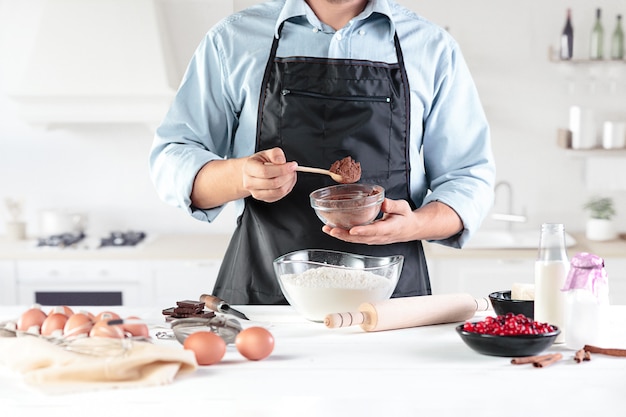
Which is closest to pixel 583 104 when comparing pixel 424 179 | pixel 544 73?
pixel 544 73

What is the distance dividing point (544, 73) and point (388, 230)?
269cm

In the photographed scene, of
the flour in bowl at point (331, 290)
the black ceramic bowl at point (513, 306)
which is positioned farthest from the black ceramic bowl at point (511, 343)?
the flour in bowl at point (331, 290)

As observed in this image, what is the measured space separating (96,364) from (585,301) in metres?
0.85

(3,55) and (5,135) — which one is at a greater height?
(3,55)

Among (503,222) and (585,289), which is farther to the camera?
(503,222)

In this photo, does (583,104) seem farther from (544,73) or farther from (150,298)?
(150,298)

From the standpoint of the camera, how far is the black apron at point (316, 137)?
2150 mm

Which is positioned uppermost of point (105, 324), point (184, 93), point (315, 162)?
point (184, 93)

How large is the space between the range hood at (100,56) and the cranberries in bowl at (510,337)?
2.67 meters

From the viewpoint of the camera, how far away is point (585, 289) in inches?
60.6

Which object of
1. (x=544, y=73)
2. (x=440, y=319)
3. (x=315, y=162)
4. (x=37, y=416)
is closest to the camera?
(x=37, y=416)

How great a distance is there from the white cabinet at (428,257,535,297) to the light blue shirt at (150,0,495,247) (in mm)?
1554

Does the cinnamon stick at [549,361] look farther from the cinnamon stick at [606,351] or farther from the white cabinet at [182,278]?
the white cabinet at [182,278]

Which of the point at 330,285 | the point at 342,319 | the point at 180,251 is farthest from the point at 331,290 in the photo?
the point at 180,251
